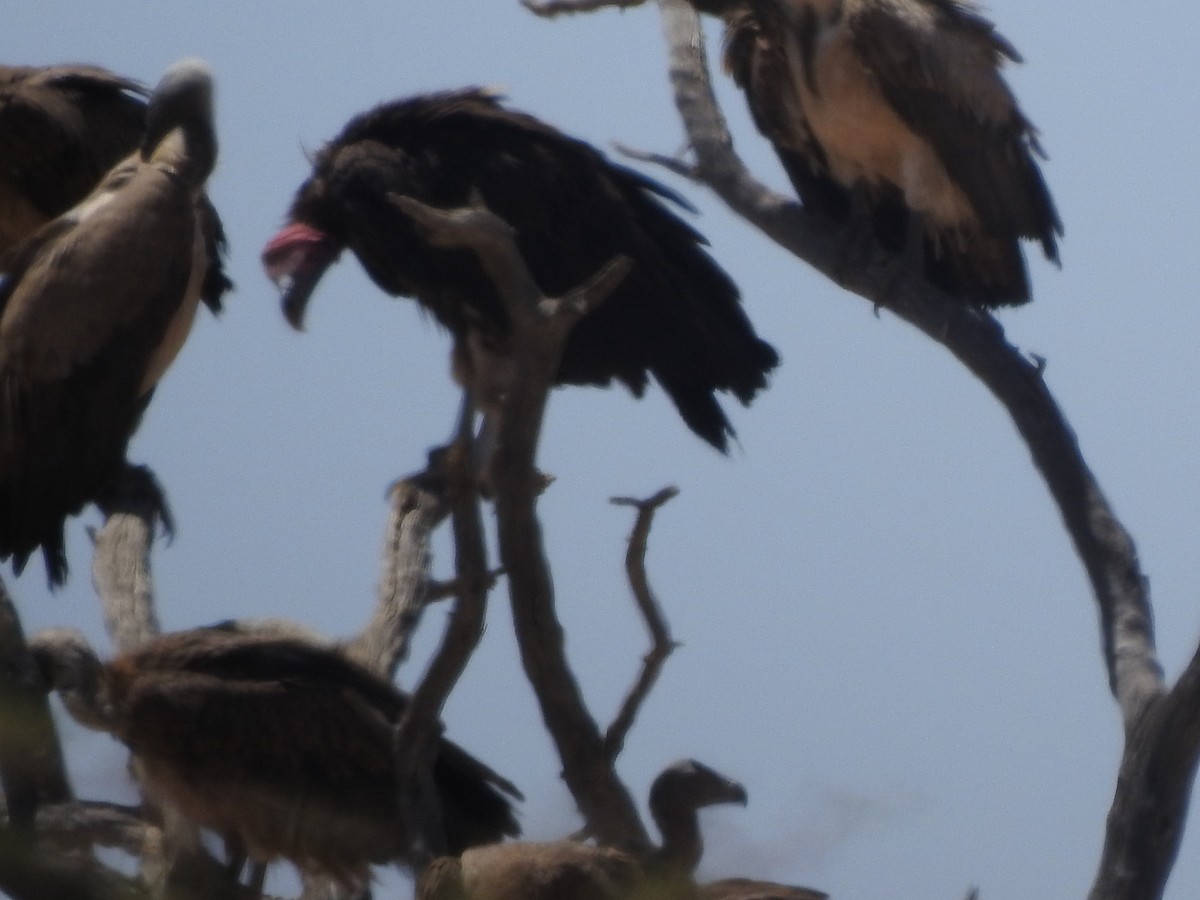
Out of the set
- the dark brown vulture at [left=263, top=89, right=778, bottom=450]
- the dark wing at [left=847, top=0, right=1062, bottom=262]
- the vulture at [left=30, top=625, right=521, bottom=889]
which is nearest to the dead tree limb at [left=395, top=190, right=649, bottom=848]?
the vulture at [left=30, top=625, right=521, bottom=889]

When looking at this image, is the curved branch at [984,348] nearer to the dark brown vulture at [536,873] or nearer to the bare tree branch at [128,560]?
the dark brown vulture at [536,873]

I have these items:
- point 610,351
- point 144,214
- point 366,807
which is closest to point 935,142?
point 610,351

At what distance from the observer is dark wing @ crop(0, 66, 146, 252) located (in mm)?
5773

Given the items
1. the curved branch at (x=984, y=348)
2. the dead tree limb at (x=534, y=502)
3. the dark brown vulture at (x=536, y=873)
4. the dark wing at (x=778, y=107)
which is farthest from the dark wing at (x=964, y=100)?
the dark brown vulture at (x=536, y=873)

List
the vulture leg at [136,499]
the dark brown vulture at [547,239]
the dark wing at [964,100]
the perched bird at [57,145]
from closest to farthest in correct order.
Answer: the vulture leg at [136,499], the dark wing at [964,100], the dark brown vulture at [547,239], the perched bird at [57,145]

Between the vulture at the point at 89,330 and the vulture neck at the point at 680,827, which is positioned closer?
the vulture neck at the point at 680,827

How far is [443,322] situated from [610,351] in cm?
52

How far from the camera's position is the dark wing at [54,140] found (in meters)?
5.77

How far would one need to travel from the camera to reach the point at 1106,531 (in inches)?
161

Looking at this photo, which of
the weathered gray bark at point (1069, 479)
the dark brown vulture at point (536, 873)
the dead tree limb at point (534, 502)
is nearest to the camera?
the dead tree limb at point (534, 502)

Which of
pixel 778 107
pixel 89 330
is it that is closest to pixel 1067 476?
pixel 778 107

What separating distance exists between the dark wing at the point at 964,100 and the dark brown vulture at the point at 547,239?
76 centimetres

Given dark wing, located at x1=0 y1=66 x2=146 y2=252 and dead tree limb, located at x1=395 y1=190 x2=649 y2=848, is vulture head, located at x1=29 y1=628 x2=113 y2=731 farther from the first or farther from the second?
dark wing, located at x1=0 y1=66 x2=146 y2=252

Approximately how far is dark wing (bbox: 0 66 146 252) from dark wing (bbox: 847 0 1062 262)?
7.79ft
